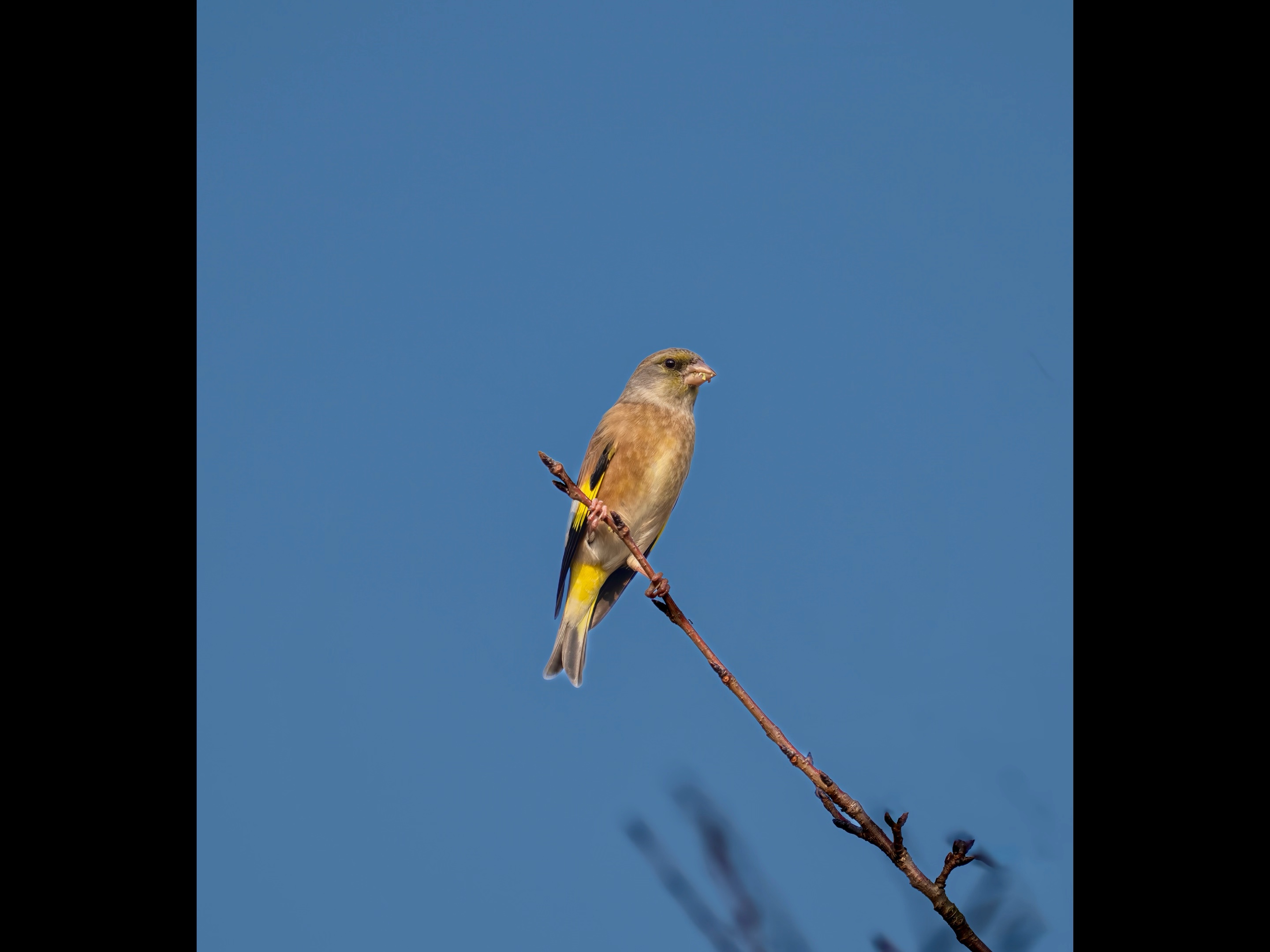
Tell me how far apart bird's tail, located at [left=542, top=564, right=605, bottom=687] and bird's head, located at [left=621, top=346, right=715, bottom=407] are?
0.75 meters

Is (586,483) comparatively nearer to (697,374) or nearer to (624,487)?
(624,487)

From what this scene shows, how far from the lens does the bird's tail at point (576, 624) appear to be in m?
3.71

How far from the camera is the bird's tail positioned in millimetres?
3705

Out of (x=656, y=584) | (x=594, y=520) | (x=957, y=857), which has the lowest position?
(x=957, y=857)

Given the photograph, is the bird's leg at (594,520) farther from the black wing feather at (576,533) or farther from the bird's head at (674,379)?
the bird's head at (674,379)

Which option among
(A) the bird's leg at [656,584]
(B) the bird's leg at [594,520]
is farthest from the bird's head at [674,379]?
(A) the bird's leg at [656,584]

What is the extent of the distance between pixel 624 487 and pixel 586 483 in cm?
21

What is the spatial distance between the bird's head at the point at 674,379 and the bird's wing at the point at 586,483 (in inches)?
10.2

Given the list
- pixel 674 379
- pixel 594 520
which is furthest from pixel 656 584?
pixel 674 379

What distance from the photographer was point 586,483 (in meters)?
3.91
